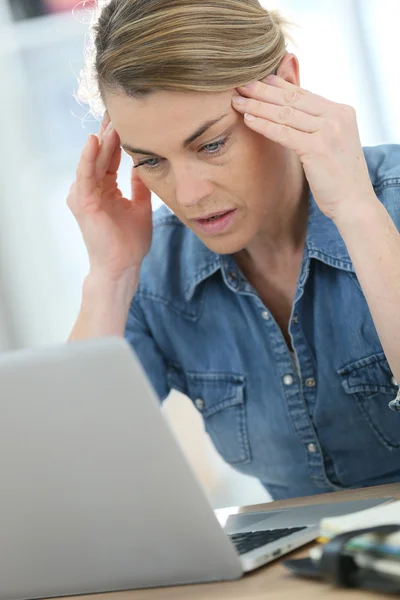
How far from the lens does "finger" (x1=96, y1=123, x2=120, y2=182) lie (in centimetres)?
159

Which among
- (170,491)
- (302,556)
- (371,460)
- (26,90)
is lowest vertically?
(371,460)

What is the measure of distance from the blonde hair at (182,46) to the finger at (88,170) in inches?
8.7

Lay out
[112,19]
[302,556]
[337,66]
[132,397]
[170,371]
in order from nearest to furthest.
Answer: [132,397] → [302,556] → [112,19] → [170,371] → [337,66]

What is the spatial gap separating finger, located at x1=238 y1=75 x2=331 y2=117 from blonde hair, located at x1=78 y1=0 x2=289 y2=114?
0.06ft

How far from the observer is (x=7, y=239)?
290 cm

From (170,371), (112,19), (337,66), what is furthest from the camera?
(337,66)

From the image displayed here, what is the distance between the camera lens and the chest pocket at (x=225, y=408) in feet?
4.97

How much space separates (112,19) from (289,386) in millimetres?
653

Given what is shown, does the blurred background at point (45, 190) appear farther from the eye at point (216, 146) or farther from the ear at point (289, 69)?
the eye at point (216, 146)

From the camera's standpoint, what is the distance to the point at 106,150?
63.1 inches

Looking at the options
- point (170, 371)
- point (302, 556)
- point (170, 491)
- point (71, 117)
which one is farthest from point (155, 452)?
point (71, 117)

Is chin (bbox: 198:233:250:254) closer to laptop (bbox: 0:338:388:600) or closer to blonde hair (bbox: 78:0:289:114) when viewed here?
blonde hair (bbox: 78:0:289:114)

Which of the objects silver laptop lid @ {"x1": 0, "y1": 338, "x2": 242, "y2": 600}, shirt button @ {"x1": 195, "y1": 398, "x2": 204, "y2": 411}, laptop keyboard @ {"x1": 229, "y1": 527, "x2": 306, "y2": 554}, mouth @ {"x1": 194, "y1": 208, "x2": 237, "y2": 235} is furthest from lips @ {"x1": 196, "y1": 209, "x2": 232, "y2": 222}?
silver laptop lid @ {"x1": 0, "y1": 338, "x2": 242, "y2": 600}

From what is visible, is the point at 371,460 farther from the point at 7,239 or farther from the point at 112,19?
the point at 7,239
